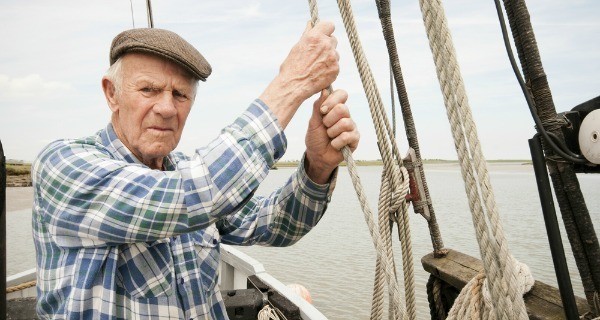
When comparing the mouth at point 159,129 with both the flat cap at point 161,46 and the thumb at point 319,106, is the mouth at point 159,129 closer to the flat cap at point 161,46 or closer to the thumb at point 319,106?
the flat cap at point 161,46

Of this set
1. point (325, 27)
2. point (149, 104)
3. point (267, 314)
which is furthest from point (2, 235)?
point (267, 314)

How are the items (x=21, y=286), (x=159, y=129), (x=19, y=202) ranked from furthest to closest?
(x=19, y=202)
(x=21, y=286)
(x=159, y=129)

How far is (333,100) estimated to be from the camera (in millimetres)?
1478

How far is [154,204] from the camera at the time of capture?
1171 mm

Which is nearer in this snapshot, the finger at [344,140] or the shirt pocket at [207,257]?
the finger at [344,140]

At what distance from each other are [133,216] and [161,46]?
0.73 metres

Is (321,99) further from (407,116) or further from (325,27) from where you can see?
(407,116)

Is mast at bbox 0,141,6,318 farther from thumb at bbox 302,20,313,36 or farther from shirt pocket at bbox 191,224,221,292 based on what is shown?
thumb at bbox 302,20,313,36

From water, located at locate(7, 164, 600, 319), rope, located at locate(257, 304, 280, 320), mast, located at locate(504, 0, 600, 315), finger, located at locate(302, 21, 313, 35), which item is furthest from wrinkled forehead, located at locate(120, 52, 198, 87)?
water, located at locate(7, 164, 600, 319)

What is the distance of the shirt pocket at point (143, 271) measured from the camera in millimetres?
1450

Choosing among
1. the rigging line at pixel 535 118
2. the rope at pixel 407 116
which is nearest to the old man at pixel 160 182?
the rigging line at pixel 535 118

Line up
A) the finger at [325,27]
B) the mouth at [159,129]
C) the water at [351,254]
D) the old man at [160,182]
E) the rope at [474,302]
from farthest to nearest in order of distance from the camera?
1. the water at [351,254]
2. the rope at [474,302]
3. the mouth at [159,129]
4. the finger at [325,27]
5. the old man at [160,182]

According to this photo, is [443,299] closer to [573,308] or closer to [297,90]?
[573,308]

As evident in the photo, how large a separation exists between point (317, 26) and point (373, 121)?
41cm
